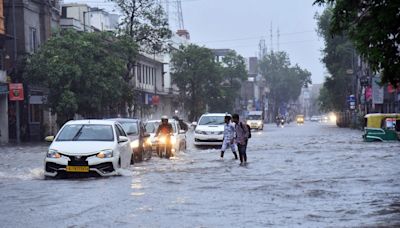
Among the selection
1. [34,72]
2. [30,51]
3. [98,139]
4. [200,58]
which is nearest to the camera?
[98,139]

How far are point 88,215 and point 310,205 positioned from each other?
3.66m

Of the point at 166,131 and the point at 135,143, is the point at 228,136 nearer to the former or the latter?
the point at 166,131

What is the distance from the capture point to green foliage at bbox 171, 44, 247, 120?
81812 mm

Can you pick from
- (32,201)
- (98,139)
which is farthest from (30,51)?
(32,201)

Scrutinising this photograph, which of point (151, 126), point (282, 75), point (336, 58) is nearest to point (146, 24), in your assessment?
point (151, 126)

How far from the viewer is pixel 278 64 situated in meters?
169

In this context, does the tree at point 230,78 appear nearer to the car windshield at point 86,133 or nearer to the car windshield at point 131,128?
the car windshield at point 131,128

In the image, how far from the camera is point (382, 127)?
38.2 m

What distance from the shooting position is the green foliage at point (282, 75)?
16875 cm

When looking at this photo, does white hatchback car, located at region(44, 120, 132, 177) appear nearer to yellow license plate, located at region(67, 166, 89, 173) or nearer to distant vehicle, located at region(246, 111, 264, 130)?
yellow license plate, located at region(67, 166, 89, 173)

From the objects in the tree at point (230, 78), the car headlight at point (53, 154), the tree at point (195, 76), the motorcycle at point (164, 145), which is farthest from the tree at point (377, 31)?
the tree at point (230, 78)

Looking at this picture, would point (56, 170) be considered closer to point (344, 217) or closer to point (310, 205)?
point (310, 205)

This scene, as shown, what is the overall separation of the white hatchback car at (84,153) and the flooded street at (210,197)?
Result: 39cm

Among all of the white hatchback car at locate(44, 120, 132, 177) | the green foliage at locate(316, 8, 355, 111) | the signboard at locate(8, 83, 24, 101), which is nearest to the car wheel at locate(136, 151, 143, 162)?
the white hatchback car at locate(44, 120, 132, 177)
